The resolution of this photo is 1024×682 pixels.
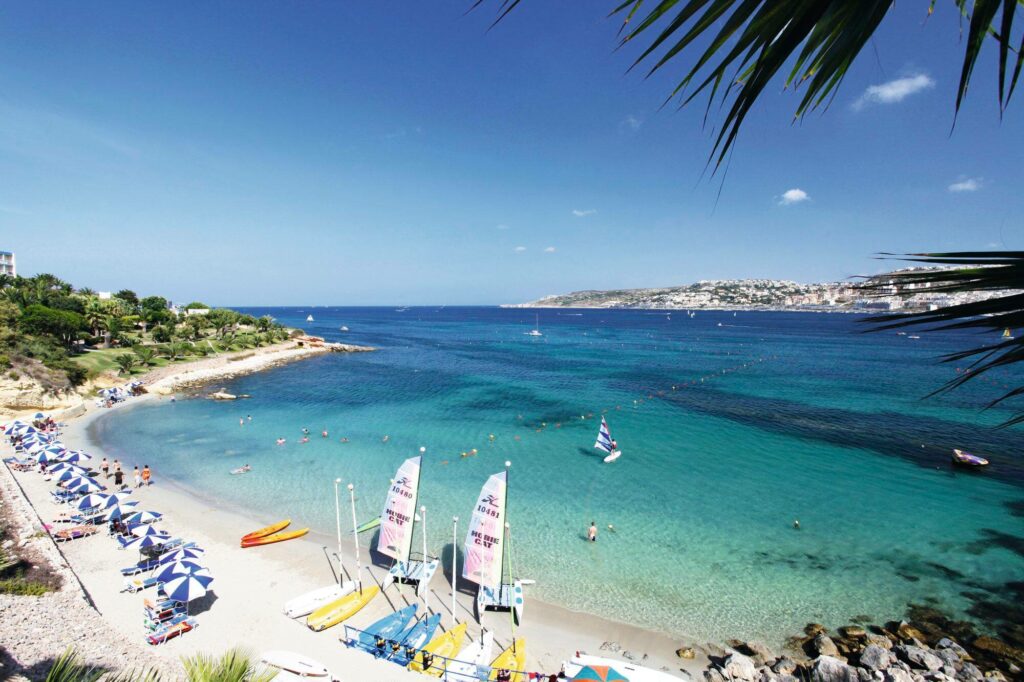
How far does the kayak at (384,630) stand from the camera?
14.2m

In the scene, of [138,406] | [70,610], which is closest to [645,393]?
[70,610]

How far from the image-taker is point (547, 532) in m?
21.9

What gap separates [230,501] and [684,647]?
22.3m

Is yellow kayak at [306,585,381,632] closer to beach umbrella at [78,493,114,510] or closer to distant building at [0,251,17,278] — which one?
beach umbrella at [78,493,114,510]

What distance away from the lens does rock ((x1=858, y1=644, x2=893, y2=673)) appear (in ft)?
44.7

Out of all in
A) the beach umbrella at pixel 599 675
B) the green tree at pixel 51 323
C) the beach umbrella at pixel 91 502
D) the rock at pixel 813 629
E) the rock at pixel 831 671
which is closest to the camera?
the beach umbrella at pixel 599 675

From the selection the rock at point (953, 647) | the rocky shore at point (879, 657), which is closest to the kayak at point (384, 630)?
the rocky shore at point (879, 657)

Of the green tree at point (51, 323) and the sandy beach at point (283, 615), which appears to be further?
the green tree at point (51, 323)

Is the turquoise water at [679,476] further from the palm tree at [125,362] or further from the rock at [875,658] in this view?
the palm tree at [125,362]

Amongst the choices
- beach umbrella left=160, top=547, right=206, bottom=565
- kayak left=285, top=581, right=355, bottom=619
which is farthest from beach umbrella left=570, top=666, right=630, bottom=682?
beach umbrella left=160, top=547, right=206, bottom=565

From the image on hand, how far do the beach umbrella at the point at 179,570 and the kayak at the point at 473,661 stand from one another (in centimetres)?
857

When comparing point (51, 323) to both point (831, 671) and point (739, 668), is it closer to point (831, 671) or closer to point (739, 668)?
point (739, 668)

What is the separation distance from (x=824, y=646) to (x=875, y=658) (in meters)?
1.26

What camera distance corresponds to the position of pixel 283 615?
15625 millimetres
